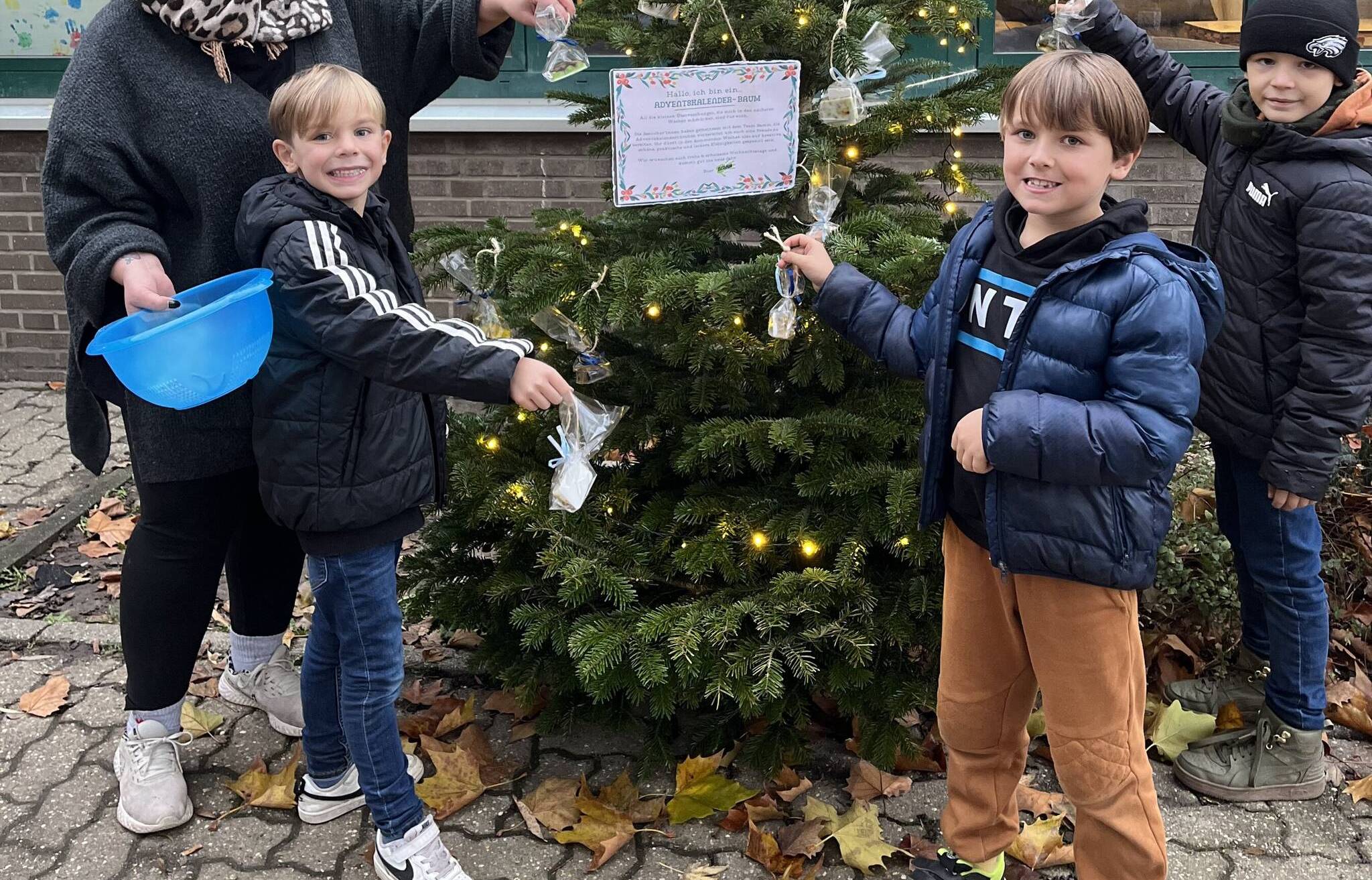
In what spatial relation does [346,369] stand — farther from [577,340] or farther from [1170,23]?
[1170,23]

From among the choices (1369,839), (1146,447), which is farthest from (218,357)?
(1369,839)

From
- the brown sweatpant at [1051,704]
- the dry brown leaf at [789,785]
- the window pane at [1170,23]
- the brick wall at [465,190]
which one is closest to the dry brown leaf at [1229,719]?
the brown sweatpant at [1051,704]

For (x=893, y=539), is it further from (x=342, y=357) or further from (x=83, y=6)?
(x=83, y=6)

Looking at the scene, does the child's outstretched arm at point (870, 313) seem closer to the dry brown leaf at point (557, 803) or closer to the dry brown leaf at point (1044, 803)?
the dry brown leaf at point (1044, 803)

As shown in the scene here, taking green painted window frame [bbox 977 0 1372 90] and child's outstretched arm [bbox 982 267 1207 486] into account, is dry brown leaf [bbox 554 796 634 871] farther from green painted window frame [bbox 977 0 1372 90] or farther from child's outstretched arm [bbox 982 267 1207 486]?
green painted window frame [bbox 977 0 1372 90]

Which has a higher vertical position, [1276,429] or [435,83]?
[435,83]

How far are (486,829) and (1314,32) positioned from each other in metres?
2.68

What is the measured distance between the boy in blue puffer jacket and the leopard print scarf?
3.99 feet

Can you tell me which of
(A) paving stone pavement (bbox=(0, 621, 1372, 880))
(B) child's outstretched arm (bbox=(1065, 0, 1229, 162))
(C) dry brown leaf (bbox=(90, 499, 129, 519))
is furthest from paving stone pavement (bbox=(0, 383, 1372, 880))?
(B) child's outstretched arm (bbox=(1065, 0, 1229, 162))

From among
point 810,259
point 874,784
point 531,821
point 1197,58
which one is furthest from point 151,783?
point 1197,58

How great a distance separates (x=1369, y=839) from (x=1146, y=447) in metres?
1.55

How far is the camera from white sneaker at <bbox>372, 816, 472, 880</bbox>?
2.69 metres

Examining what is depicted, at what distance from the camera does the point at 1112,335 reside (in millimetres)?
2129

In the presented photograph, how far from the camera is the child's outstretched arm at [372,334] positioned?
232 cm
